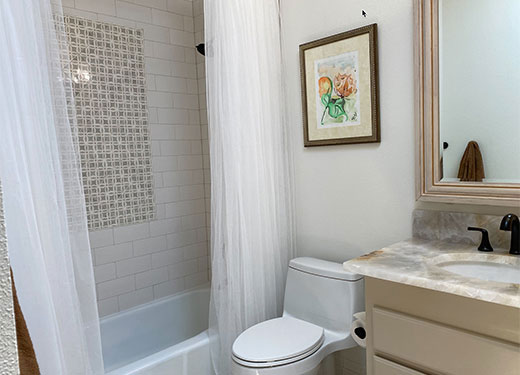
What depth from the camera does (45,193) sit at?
1283mm

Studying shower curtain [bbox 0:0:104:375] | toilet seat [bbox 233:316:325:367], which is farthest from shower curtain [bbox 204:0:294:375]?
shower curtain [bbox 0:0:104:375]

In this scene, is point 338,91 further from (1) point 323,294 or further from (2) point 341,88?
(1) point 323,294

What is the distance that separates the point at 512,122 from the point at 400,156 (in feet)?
1.53

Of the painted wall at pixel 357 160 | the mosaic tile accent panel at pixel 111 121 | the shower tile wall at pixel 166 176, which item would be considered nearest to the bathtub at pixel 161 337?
the shower tile wall at pixel 166 176

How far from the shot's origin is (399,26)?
172 cm

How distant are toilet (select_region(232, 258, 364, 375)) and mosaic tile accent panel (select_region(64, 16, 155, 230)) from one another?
125cm

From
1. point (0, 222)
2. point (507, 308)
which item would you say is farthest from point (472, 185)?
point (0, 222)

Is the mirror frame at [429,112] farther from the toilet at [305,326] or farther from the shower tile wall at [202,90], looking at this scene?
the shower tile wall at [202,90]

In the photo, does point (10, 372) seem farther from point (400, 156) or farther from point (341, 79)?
point (341, 79)

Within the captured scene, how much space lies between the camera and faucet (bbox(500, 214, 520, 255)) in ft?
4.47

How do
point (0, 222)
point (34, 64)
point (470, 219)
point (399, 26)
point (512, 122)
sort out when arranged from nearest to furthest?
point (0, 222), point (34, 64), point (512, 122), point (470, 219), point (399, 26)

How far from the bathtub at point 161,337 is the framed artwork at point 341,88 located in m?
1.33

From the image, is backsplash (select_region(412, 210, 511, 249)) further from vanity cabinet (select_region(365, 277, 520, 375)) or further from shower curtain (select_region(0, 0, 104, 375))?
shower curtain (select_region(0, 0, 104, 375))

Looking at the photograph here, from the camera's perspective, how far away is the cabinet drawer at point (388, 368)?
4.25 feet
